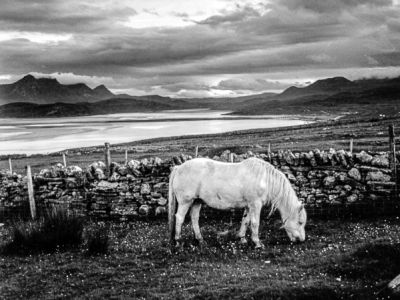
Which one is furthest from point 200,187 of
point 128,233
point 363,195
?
point 363,195

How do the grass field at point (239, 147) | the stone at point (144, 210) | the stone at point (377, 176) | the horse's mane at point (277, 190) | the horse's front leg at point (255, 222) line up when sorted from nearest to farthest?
the horse's front leg at point (255, 222)
the horse's mane at point (277, 190)
the stone at point (377, 176)
the stone at point (144, 210)
the grass field at point (239, 147)

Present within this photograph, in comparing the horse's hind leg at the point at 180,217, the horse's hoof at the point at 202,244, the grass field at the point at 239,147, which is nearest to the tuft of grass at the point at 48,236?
the horse's hind leg at the point at 180,217

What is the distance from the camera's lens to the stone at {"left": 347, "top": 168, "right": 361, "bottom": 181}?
13.5 m

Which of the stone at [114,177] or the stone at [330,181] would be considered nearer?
the stone at [330,181]

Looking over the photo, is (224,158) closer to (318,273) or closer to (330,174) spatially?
(330,174)

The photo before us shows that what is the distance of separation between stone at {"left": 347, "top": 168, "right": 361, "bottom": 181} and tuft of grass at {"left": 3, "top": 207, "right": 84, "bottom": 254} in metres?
8.18

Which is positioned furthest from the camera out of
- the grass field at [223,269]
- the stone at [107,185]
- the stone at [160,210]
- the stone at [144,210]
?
the stone at [107,185]

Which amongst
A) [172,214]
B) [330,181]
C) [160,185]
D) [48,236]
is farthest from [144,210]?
[330,181]

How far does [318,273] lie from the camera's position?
26.6 ft

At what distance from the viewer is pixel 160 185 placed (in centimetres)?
1481

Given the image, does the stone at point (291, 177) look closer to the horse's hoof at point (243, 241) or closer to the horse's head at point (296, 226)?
the horse's head at point (296, 226)

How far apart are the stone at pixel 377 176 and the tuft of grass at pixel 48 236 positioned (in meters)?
8.63

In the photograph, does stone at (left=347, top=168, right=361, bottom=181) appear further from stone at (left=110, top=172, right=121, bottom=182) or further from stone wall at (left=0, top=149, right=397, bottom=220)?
stone at (left=110, top=172, right=121, bottom=182)

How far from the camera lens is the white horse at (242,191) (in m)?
10.5
